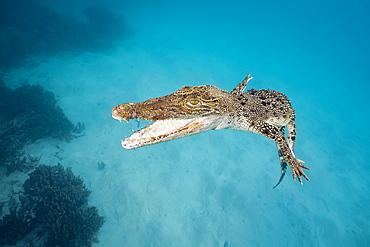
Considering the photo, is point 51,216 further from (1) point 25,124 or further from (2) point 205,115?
(2) point 205,115

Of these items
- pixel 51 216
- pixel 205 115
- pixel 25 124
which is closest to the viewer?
pixel 205 115

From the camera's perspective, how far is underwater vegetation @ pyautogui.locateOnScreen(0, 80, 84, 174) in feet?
28.1

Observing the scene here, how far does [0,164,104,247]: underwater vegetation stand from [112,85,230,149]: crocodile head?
6130 mm

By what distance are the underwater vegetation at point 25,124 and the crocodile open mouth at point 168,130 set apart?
8955 mm

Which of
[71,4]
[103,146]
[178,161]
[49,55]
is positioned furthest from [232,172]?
[71,4]

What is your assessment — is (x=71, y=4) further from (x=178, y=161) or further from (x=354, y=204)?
(x=354, y=204)

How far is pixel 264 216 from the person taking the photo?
33.0 feet

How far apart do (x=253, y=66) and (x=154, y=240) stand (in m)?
33.0

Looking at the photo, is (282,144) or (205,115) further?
(282,144)

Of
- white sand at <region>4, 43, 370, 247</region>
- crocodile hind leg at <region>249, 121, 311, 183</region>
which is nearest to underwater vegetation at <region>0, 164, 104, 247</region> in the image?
white sand at <region>4, 43, 370, 247</region>

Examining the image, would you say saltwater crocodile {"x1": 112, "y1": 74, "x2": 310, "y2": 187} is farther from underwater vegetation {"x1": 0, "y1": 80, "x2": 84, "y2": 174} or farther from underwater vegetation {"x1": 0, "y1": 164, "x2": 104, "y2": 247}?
underwater vegetation {"x1": 0, "y1": 80, "x2": 84, "y2": 174}

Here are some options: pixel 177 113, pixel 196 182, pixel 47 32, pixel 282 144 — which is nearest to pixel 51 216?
pixel 177 113

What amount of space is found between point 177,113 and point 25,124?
1188 cm

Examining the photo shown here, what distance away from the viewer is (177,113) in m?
3.06
